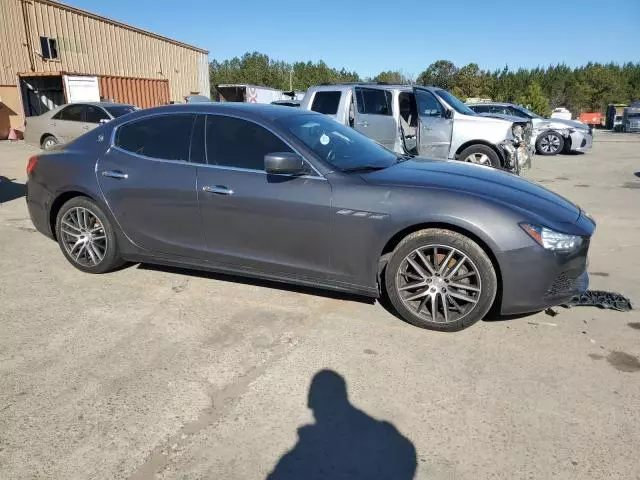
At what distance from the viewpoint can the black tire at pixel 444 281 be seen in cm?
338

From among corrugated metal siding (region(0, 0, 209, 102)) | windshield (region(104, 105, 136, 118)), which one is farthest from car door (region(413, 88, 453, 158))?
corrugated metal siding (region(0, 0, 209, 102))

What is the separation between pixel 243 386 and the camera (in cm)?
294

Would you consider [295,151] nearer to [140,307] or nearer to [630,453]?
[140,307]

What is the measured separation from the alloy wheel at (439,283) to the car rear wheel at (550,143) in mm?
14454

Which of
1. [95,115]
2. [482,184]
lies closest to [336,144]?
[482,184]

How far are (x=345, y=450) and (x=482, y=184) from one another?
2242 millimetres

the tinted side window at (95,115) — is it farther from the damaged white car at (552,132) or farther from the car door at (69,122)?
the damaged white car at (552,132)

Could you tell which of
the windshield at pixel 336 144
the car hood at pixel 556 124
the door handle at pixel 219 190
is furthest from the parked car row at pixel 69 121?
the car hood at pixel 556 124

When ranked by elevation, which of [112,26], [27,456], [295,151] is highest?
[112,26]

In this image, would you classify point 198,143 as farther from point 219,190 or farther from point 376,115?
point 376,115

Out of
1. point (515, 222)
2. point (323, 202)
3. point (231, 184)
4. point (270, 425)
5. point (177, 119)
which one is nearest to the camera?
point (270, 425)

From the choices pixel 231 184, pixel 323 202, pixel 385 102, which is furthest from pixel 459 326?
pixel 385 102

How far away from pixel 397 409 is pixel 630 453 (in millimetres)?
1114

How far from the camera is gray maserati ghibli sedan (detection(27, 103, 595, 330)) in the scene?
3.38m
